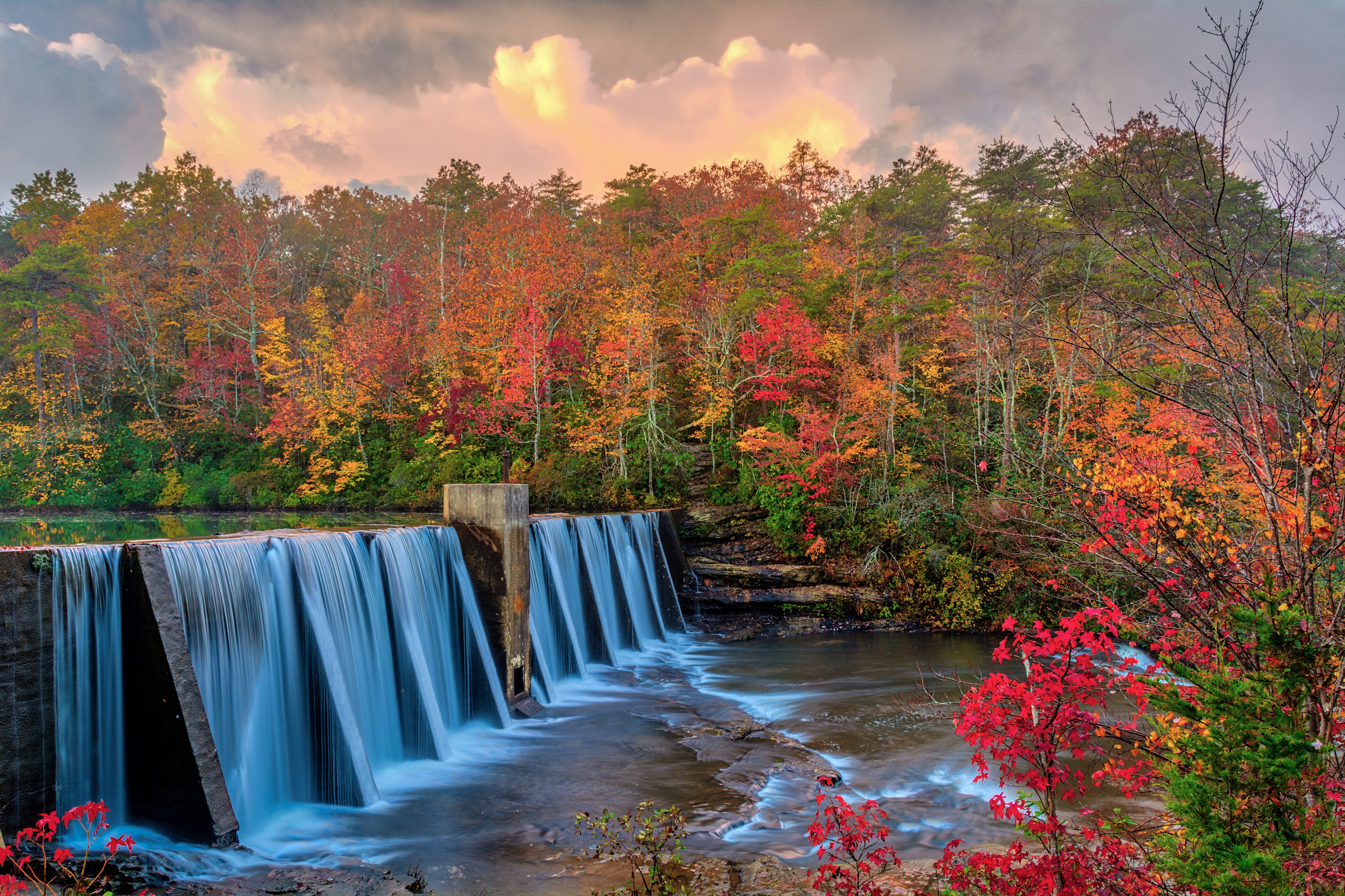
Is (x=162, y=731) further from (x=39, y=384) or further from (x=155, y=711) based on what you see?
(x=39, y=384)

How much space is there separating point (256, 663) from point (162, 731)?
1.46 m

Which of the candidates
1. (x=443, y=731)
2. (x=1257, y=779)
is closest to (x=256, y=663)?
(x=443, y=731)

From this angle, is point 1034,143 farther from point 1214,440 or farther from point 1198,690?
point 1198,690

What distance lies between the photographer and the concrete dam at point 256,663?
6074 millimetres

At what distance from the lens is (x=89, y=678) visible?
6332 millimetres

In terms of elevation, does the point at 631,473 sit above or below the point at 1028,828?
above

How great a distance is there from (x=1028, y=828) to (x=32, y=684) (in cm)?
768

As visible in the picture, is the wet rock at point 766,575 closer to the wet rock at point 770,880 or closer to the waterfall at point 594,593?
the waterfall at point 594,593

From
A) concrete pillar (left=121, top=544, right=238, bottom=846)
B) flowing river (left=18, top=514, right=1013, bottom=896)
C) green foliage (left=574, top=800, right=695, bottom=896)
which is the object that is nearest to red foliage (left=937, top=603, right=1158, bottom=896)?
green foliage (left=574, top=800, right=695, bottom=896)

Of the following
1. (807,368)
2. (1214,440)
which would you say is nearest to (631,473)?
(807,368)

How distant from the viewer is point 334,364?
1059 inches

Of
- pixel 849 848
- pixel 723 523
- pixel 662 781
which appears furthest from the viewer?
pixel 723 523

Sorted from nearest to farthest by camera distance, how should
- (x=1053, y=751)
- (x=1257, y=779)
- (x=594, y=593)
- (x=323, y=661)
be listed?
(x=1257, y=779) < (x=1053, y=751) < (x=323, y=661) < (x=594, y=593)

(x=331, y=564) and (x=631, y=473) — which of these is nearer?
Answer: (x=331, y=564)
